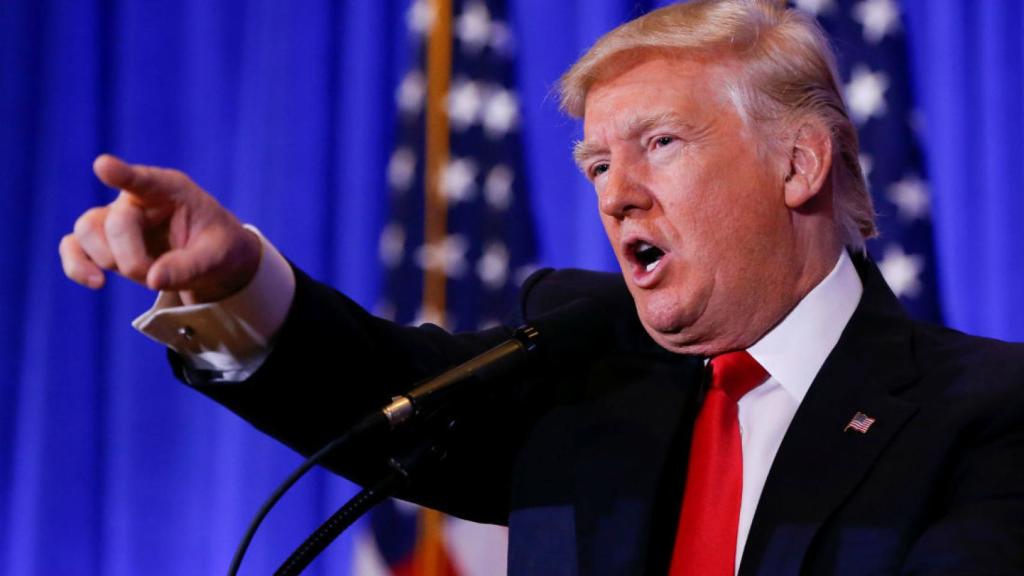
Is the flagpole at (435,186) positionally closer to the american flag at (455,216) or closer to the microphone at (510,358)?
the american flag at (455,216)

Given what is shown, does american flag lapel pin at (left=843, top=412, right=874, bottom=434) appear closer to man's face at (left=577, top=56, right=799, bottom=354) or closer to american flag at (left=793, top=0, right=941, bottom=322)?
man's face at (left=577, top=56, right=799, bottom=354)

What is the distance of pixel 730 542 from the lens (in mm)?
1344

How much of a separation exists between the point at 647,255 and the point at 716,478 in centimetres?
31

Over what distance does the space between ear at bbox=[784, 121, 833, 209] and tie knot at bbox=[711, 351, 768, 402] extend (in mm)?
229

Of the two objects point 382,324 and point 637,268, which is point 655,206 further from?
point 382,324

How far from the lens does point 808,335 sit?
149cm

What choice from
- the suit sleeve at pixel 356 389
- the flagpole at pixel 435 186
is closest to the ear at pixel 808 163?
the suit sleeve at pixel 356 389

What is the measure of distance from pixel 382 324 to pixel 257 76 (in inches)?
69.2

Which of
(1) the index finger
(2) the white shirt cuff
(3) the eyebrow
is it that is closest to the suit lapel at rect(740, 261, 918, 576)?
(3) the eyebrow

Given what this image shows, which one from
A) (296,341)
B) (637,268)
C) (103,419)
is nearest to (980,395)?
(637,268)

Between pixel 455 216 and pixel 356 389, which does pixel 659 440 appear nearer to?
pixel 356 389

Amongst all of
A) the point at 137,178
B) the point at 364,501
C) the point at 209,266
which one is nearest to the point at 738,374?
the point at 364,501

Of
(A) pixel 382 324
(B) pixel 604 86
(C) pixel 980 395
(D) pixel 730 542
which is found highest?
(B) pixel 604 86

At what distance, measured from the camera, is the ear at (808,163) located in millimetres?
1551
